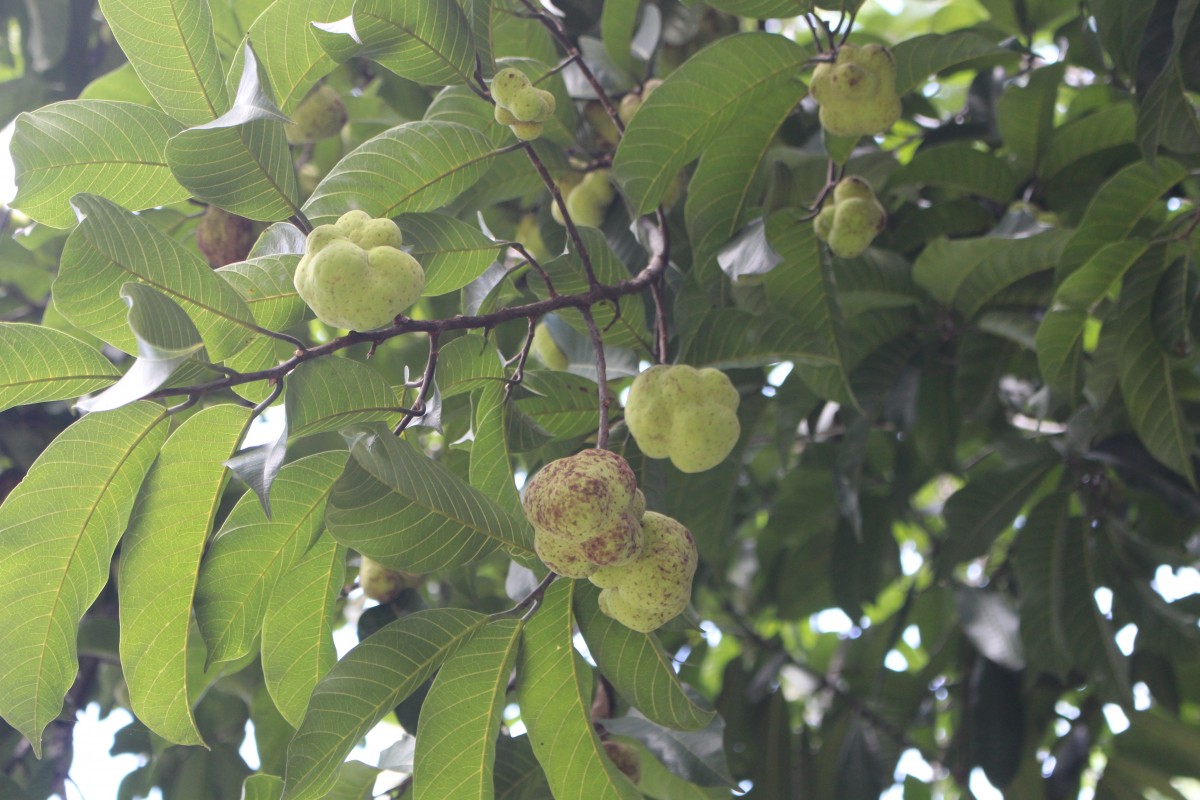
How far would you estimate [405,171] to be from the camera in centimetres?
116

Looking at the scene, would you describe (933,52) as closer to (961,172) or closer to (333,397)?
(961,172)

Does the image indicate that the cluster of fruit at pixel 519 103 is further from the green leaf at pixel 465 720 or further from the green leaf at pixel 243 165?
the green leaf at pixel 465 720

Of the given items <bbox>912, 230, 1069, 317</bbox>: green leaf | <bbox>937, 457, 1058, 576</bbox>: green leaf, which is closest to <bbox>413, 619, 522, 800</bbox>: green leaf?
<bbox>912, 230, 1069, 317</bbox>: green leaf

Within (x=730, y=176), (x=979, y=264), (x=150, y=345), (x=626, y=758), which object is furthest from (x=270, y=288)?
(x=979, y=264)

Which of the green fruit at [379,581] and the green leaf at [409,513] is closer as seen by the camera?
the green leaf at [409,513]

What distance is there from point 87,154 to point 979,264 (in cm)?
129

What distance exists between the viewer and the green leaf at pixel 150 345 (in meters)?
0.76

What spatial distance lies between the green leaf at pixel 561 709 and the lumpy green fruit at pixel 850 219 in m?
0.63

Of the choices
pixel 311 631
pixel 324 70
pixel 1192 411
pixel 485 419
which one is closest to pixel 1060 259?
pixel 1192 411

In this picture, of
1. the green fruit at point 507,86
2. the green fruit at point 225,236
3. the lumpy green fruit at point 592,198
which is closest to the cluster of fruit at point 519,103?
the green fruit at point 507,86

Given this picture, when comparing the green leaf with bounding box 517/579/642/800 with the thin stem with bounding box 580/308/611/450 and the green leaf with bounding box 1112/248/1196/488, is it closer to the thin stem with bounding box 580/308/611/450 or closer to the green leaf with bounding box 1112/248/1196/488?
the thin stem with bounding box 580/308/611/450

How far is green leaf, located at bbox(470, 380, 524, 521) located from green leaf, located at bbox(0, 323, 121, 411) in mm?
371

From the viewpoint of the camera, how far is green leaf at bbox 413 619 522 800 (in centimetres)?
107

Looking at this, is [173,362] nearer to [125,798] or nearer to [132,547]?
[132,547]
